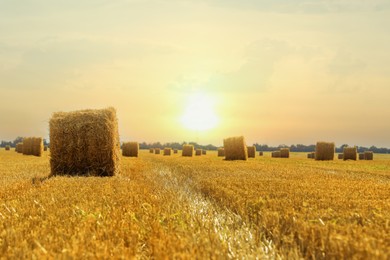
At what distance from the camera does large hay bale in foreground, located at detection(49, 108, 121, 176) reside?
1603 centimetres

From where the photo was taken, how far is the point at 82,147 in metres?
16.0

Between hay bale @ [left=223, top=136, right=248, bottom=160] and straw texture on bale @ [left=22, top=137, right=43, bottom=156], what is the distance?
62.8 ft

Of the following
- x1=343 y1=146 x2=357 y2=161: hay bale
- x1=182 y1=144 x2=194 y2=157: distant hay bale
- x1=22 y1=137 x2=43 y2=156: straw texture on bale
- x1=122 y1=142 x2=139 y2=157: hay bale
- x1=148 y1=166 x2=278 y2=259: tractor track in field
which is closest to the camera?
x1=148 y1=166 x2=278 y2=259: tractor track in field

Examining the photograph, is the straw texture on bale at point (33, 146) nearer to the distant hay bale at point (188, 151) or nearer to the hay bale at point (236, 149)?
the distant hay bale at point (188, 151)

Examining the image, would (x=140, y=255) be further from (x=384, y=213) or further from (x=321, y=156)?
(x=321, y=156)

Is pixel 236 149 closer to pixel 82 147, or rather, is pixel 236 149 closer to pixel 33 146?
pixel 82 147

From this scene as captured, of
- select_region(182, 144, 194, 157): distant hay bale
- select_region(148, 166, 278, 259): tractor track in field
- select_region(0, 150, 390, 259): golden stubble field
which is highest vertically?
select_region(182, 144, 194, 157): distant hay bale

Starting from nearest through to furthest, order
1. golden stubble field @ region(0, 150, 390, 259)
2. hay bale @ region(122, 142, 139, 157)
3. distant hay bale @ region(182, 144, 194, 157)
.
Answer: golden stubble field @ region(0, 150, 390, 259) < hay bale @ region(122, 142, 139, 157) < distant hay bale @ region(182, 144, 194, 157)

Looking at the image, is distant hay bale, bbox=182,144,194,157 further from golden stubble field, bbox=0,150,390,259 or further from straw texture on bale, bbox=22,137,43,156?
golden stubble field, bbox=0,150,390,259

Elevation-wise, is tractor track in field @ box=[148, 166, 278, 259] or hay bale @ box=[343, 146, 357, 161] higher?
hay bale @ box=[343, 146, 357, 161]

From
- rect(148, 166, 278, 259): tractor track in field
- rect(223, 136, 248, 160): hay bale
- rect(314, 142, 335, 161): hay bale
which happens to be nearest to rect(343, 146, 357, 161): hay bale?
rect(314, 142, 335, 161): hay bale

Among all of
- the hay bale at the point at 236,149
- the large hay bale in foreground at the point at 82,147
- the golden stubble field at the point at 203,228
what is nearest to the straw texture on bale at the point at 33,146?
the hay bale at the point at 236,149

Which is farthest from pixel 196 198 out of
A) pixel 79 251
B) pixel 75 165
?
pixel 75 165

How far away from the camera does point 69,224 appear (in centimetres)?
547
